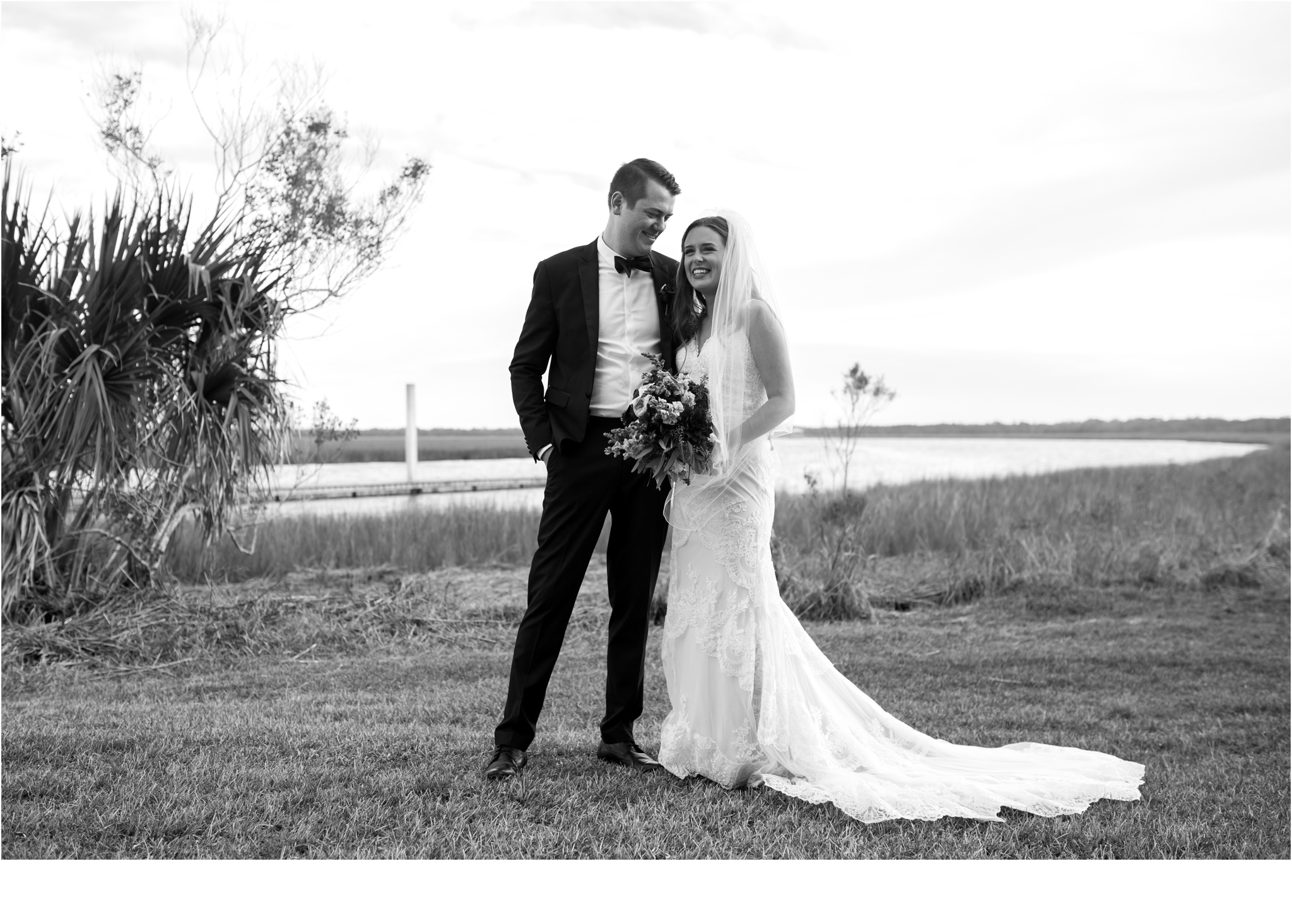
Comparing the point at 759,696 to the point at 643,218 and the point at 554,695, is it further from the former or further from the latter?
the point at 554,695

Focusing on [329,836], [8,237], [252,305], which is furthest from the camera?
[252,305]

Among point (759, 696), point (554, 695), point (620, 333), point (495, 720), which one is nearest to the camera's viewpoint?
point (759, 696)

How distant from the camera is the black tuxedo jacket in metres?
4.47

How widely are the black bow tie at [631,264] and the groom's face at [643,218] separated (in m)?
0.02

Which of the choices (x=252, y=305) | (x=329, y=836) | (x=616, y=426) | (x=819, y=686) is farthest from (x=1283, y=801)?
(x=252, y=305)

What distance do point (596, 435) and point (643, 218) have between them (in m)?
0.93

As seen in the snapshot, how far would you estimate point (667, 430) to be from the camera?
4.10 meters

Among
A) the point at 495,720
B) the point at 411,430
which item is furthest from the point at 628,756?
the point at 411,430

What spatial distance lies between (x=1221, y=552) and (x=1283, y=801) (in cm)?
807

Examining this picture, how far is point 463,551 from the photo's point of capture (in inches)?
474

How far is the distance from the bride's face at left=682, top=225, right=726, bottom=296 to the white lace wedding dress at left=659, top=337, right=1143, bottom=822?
0.26 m

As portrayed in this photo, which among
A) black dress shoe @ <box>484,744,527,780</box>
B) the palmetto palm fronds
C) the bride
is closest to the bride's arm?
Result: the bride

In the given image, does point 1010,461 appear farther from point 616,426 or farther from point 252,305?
point 616,426

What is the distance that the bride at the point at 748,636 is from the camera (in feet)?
14.0
